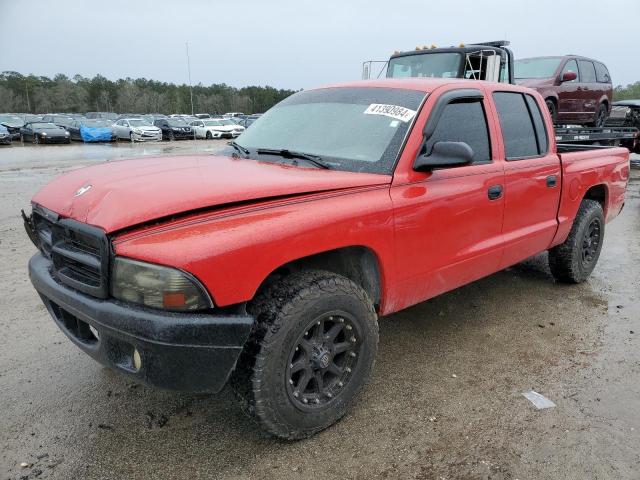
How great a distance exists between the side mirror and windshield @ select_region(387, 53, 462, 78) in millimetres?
6521

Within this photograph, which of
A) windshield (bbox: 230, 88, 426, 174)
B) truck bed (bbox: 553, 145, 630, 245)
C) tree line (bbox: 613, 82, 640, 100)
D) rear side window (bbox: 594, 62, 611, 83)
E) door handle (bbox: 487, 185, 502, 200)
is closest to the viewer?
windshield (bbox: 230, 88, 426, 174)

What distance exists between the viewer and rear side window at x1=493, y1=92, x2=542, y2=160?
3664 millimetres

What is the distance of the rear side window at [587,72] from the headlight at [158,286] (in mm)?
11603

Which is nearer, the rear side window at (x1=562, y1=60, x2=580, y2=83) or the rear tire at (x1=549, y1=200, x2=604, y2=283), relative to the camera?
the rear tire at (x1=549, y1=200, x2=604, y2=283)

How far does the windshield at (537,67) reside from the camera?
10.6m

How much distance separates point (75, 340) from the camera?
7.97 ft

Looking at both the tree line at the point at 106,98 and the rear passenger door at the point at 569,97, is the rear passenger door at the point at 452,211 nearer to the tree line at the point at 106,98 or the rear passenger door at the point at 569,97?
the rear passenger door at the point at 569,97

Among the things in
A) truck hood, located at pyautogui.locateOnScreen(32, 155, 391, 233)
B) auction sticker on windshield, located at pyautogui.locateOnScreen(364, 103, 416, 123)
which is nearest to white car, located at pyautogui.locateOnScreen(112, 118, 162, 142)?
truck hood, located at pyautogui.locateOnScreen(32, 155, 391, 233)

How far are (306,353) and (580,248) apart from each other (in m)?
3.35

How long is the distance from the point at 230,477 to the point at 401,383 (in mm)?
1226

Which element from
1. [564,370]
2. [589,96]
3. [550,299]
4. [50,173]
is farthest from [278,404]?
[50,173]

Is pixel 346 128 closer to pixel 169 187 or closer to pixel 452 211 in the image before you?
pixel 452 211

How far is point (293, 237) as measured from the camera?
225 centimetres

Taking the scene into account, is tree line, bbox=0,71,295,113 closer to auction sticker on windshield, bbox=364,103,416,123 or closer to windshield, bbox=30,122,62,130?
windshield, bbox=30,122,62,130
